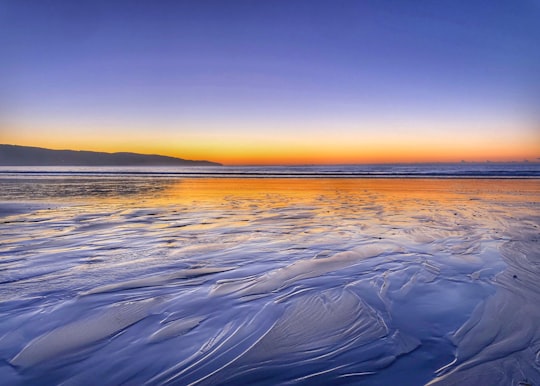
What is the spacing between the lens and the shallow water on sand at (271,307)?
8.70ft

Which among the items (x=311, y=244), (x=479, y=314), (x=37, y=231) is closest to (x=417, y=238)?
(x=311, y=244)

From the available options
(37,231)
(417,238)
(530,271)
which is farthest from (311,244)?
(37,231)

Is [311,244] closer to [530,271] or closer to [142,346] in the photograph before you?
[530,271]

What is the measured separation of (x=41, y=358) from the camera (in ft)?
9.12

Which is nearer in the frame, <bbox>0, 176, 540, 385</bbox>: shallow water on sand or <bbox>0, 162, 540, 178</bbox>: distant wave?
<bbox>0, 176, 540, 385</bbox>: shallow water on sand

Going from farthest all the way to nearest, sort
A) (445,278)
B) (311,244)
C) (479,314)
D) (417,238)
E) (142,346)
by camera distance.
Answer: (417,238) → (311,244) → (445,278) → (479,314) → (142,346)

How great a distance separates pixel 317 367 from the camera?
2680 mm

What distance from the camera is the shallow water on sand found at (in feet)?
8.70

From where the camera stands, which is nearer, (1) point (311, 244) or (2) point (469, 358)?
(2) point (469, 358)

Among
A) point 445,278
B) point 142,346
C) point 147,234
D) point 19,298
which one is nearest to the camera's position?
point 142,346

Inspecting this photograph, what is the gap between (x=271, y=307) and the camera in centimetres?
381

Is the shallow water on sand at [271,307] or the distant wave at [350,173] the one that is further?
the distant wave at [350,173]

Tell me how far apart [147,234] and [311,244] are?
12.0ft

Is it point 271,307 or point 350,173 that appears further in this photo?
point 350,173
